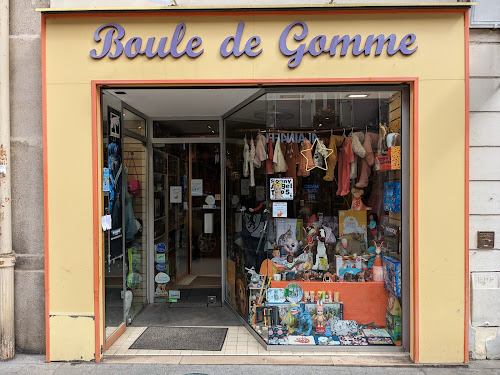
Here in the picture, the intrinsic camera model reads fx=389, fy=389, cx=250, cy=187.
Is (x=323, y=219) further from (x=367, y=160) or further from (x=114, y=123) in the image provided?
(x=114, y=123)

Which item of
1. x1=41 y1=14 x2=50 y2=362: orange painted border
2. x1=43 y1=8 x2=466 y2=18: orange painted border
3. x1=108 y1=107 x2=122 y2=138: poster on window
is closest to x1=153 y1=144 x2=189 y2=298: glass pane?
x1=108 y1=107 x2=122 y2=138: poster on window

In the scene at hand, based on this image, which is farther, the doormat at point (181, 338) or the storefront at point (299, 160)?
the doormat at point (181, 338)

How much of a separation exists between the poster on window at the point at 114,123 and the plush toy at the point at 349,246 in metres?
3.32

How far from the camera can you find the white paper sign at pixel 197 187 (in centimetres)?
663

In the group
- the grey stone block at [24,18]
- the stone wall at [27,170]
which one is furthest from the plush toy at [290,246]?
the grey stone block at [24,18]

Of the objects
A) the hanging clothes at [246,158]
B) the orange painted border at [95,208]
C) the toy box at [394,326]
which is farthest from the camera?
the hanging clothes at [246,158]

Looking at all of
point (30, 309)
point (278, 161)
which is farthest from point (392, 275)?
point (30, 309)

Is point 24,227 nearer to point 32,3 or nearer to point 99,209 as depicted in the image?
point 99,209

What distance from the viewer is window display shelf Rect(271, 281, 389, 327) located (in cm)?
498

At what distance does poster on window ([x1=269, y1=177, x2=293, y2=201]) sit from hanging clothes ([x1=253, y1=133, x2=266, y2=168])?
1.10ft

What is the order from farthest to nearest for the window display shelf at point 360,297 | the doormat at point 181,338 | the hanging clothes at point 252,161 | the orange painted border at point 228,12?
the hanging clothes at point 252,161 → the window display shelf at point 360,297 → the doormat at point 181,338 → the orange painted border at point 228,12

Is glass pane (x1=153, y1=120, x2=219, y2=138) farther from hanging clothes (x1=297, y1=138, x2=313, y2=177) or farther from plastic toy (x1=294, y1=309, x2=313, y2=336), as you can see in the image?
plastic toy (x1=294, y1=309, x2=313, y2=336)

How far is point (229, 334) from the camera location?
525cm

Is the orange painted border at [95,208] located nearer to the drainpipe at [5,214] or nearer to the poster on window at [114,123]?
the poster on window at [114,123]
